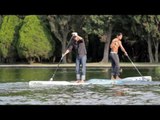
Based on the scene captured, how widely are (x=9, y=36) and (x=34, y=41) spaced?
377 cm

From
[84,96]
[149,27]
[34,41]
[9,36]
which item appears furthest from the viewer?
[9,36]

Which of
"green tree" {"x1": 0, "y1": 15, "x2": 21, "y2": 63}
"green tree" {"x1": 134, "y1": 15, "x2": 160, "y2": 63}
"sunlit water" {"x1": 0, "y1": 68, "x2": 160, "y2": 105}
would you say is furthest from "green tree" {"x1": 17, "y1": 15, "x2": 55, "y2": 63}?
"sunlit water" {"x1": 0, "y1": 68, "x2": 160, "y2": 105}

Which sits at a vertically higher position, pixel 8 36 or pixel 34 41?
pixel 8 36

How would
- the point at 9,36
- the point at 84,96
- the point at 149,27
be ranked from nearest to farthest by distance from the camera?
the point at 84,96
the point at 149,27
the point at 9,36

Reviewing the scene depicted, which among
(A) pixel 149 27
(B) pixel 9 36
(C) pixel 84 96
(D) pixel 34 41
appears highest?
(A) pixel 149 27

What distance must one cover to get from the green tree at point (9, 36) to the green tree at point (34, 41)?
191 centimetres

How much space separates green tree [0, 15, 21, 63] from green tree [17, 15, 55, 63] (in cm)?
191

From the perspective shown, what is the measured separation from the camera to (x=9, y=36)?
59.2 m

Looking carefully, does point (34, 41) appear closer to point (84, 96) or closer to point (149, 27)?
point (149, 27)

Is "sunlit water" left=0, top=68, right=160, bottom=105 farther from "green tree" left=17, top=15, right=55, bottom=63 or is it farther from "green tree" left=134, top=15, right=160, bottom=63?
"green tree" left=17, top=15, right=55, bottom=63

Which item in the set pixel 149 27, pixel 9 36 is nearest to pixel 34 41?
pixel 9 36

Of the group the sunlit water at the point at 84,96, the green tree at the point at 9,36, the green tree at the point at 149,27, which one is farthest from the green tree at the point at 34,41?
the sunlit water at the point at 84,96

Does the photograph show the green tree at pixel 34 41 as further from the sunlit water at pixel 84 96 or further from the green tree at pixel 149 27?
the sunlit water at pixel 84 96

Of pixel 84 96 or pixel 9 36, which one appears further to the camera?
pixel 9 36
